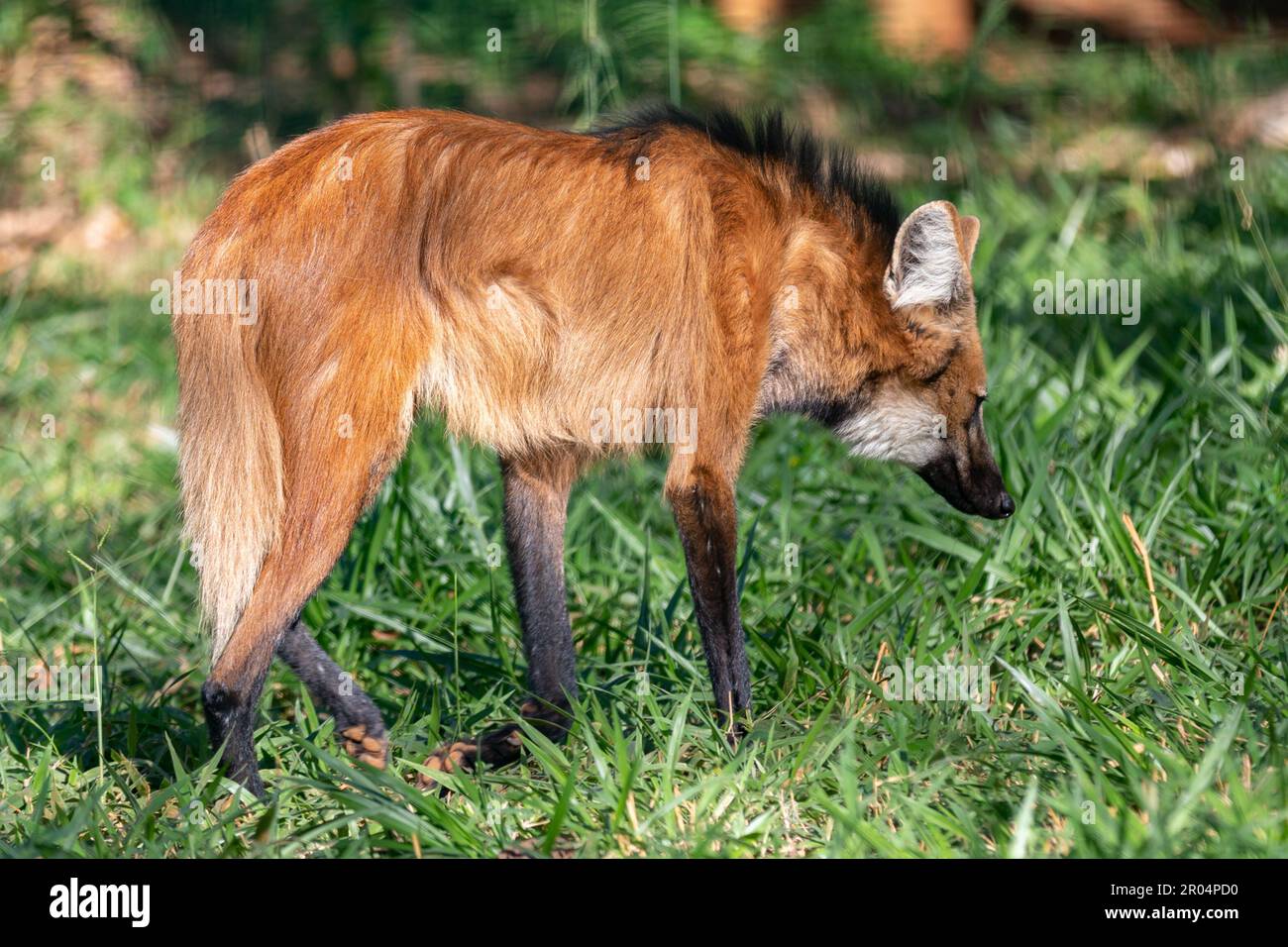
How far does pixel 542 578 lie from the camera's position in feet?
10.5

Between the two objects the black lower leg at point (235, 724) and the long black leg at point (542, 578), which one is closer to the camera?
the black lower leg at point (235, 724)

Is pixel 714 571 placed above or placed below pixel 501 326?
below

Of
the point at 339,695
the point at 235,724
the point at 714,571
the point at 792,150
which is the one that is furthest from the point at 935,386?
the point at 235,724

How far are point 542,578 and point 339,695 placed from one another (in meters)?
0.54

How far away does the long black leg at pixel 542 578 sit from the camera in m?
3.15

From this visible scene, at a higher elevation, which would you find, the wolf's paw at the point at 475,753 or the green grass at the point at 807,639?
the green grass at the point at 807,639

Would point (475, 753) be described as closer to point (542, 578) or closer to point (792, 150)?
point (542, 578)

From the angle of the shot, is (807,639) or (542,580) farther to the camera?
(542,580)

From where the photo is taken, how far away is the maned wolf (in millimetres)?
2660

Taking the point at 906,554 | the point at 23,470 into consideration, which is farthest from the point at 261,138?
the point at 906,554

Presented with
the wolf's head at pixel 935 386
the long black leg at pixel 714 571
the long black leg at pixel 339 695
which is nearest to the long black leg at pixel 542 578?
the long black leg at pixel 339 695

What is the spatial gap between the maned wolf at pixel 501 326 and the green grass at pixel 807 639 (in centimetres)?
19

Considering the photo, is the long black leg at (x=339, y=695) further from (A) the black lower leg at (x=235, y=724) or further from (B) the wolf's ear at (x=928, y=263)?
(B) the wolf's ear at (x=928, y=263)
